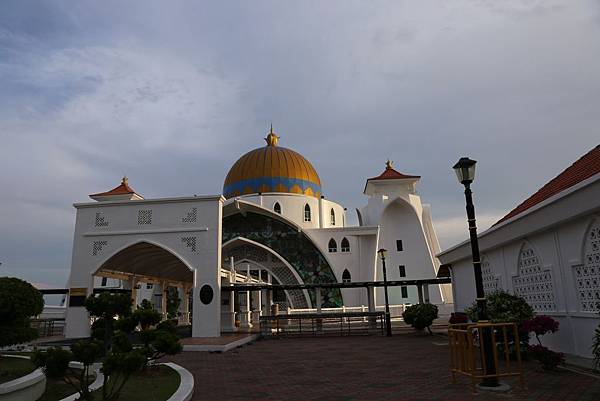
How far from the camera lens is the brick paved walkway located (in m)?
6.59

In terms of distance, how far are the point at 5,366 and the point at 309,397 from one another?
6.29 m

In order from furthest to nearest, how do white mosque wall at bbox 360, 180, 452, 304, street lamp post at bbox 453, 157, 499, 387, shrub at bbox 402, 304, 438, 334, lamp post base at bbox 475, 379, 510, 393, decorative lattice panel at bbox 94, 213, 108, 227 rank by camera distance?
white mosque wall at bbox 360, 180, 452, 304, decorative lattice panel at bbox 94, 213, 108, 227, shrub at bbox 402, 304, 438, 334, street lamp post at bbox 453, 157, 499, 387, lamp post base at bbox 475, 379, 510, 393

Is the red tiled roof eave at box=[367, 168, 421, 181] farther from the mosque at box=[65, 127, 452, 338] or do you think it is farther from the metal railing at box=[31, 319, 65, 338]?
the metal railing at box=[31, 319, 65, 338]

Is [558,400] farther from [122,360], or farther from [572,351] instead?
[122,360]

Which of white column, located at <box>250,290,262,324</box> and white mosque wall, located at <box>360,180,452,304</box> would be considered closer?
white column, located at <box>250,290,262,324</box>

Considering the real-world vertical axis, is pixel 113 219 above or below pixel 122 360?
above

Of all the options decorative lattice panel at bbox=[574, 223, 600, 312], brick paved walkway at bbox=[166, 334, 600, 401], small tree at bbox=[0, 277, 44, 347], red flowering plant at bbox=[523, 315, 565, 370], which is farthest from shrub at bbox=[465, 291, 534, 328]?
small tree at bbox=[0, 277, 44, 347]

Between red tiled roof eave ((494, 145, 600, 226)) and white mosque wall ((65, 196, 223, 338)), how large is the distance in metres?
11.9

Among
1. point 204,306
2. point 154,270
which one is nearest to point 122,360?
point 204,306

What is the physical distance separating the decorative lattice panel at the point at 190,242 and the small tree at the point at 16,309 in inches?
396

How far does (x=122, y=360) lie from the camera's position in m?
5.56

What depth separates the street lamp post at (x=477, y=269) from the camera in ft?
22.2

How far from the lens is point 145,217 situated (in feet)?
64.7

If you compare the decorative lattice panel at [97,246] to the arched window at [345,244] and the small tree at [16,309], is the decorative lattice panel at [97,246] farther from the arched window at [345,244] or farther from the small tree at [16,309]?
the arched window at [345,244]
